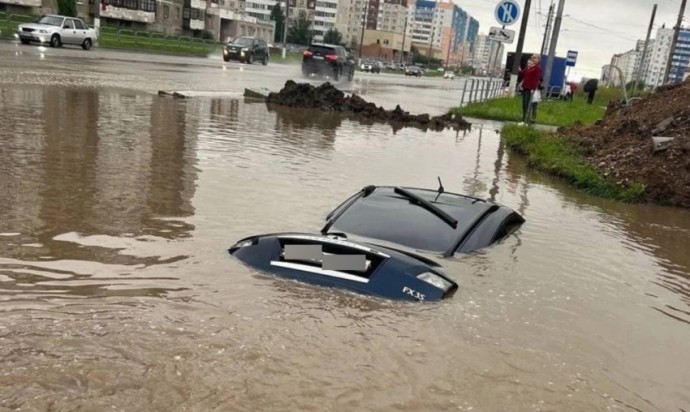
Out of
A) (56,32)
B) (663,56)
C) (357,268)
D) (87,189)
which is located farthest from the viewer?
(663,56)

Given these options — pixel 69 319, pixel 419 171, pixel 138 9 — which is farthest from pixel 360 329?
pixel 138 9

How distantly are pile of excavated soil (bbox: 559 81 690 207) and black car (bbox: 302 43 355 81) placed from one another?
1943cm

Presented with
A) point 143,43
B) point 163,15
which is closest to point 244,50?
point 143,43

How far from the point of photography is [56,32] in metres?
32.3

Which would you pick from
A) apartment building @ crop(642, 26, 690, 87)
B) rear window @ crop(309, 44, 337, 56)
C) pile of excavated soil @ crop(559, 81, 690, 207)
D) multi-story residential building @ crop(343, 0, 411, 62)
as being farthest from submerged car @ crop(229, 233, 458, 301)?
multi-story residential building @ crop(343, 0, 411, 62)

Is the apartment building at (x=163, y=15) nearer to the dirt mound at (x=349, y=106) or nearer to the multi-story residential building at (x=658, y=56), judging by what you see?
→ the dirt mound at (x=349, y=106)

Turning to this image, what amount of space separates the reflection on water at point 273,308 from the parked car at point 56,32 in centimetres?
2597

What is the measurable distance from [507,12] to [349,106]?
4.89 m

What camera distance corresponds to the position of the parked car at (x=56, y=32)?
3158 cm

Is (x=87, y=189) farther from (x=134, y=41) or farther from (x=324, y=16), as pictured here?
(x=324, y=16)

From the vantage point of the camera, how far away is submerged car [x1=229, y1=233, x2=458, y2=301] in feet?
14.5

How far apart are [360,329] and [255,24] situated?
→ 11076 cm

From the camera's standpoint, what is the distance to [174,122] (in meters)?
12.3

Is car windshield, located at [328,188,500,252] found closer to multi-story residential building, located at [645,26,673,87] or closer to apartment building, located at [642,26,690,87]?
apartment building, located at [642,26,690,87]
